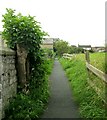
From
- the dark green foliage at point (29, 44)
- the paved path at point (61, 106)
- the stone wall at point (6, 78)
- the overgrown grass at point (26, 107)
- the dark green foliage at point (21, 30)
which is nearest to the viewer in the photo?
the stone wall at point (6, 78)

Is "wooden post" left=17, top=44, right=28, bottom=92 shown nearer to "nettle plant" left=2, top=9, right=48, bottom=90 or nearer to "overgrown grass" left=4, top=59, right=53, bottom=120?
"nettle plant" left=2, top=9, right=48, bottom=90

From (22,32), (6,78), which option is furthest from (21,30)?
(6,78)

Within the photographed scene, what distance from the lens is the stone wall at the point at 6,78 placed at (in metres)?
7.49

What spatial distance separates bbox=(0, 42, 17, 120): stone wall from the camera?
749 centimetres

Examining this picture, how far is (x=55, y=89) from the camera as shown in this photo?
12.7m

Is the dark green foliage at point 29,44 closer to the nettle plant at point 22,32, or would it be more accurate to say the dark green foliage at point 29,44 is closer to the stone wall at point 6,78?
the nettle plant at point 22,32

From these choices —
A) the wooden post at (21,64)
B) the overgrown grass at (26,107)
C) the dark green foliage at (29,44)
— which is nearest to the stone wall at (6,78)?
the overgrown grass at (26,107)

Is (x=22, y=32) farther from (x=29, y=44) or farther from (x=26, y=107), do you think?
(x=26, y=107)

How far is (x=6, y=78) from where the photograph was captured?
805 centimetres

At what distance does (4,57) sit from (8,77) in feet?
2.16

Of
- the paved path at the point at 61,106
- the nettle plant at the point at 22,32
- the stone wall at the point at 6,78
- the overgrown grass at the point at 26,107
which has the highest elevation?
the nettle plant at the point at 22,32

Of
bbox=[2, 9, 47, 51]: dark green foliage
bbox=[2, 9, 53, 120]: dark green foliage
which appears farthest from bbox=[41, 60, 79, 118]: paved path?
bbox=[2, 9, 47, 51]: dark green foliage

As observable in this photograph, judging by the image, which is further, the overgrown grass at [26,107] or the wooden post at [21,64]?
the wooden post at [21,64]

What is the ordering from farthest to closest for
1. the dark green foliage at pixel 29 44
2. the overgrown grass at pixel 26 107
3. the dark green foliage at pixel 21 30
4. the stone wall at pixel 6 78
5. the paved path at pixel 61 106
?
1. the dark green foliage at pixel 21 30
2. the dark green foliage at pixel 29 44
3. the paved path at pixel 61 106
4. the overgrown grass at pixel 26 107
5. the stone wall at pixel 6 78
